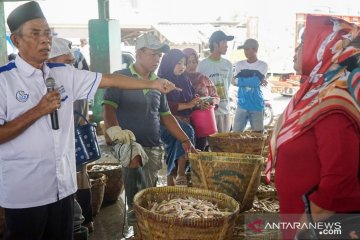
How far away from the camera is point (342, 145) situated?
196cm

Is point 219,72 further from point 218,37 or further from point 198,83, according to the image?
point 198,83

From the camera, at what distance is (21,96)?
2424mm

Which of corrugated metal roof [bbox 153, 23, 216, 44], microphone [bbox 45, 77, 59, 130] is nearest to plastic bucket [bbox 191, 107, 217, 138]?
microphone [bbox 45, 77, 59, 130]

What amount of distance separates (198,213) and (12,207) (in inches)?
51.9

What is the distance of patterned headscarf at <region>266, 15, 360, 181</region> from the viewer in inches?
79.1

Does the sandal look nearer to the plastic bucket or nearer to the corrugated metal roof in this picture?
the plastic bucket

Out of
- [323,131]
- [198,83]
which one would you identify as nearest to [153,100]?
[198,83]

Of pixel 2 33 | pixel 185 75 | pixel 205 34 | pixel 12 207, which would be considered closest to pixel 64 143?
pixel 12 207

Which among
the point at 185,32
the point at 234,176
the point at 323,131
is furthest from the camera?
the point at 185,32

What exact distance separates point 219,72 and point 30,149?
4.56m

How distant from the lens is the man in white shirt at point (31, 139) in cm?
239

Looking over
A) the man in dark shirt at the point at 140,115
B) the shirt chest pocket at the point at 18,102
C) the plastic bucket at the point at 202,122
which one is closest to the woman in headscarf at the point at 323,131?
the shirt chest pocket at the point at 18,102

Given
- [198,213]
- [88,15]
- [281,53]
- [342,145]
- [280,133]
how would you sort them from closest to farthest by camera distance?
[342,145], [280,133], [198,213], [88,15], [281,53]

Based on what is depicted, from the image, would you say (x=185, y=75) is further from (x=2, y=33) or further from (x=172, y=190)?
(x=2, y=33)
